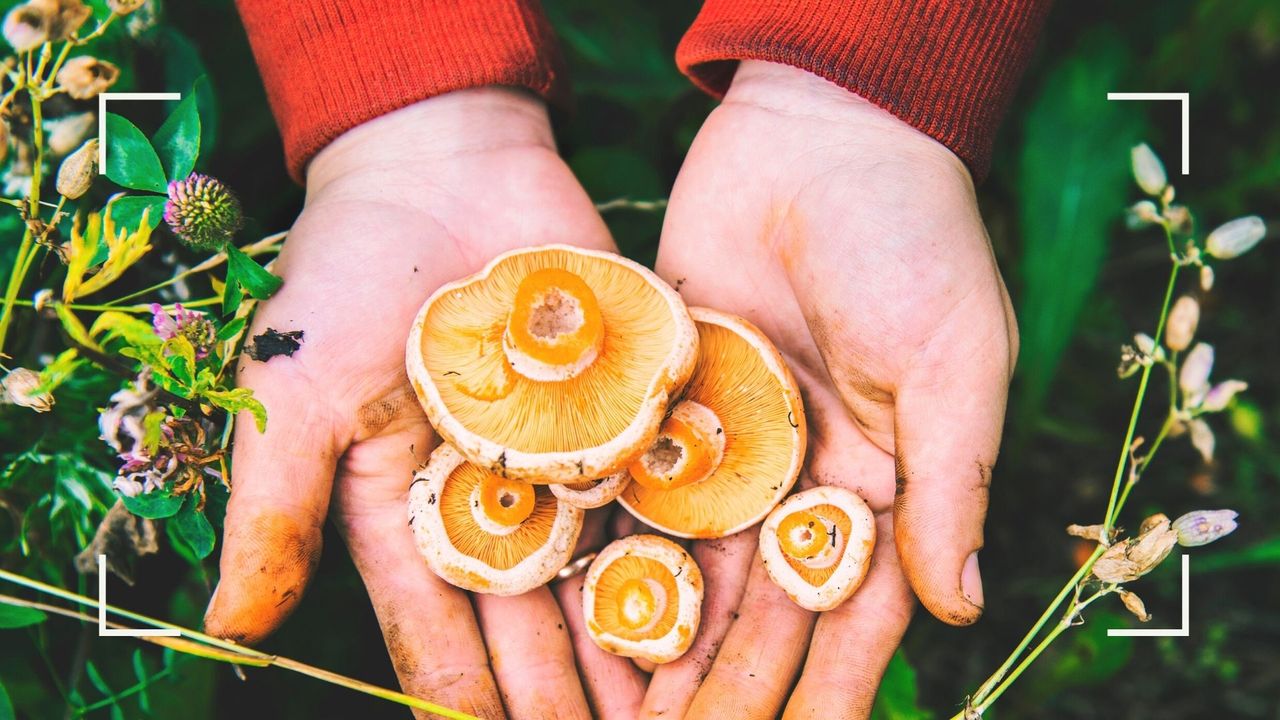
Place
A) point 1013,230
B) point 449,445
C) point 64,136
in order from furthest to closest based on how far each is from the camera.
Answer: point 1013,230 < point 449,445 < point 64,136

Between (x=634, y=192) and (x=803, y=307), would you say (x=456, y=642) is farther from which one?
(x=634, y=192)

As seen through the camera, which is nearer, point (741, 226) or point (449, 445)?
point (449, 445)

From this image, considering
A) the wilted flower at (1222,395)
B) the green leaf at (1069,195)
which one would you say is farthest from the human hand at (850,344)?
the green leaf at (1069,195)

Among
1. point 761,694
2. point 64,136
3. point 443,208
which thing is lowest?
point 761,694

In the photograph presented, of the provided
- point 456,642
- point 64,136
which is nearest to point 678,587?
point 456,642

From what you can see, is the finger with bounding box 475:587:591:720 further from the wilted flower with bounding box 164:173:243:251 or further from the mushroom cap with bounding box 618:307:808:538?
the wilted flower with bounding box 164:173:243:251

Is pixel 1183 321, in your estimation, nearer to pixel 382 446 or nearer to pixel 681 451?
pixel 681 451

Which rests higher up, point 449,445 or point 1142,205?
point 1142,205
